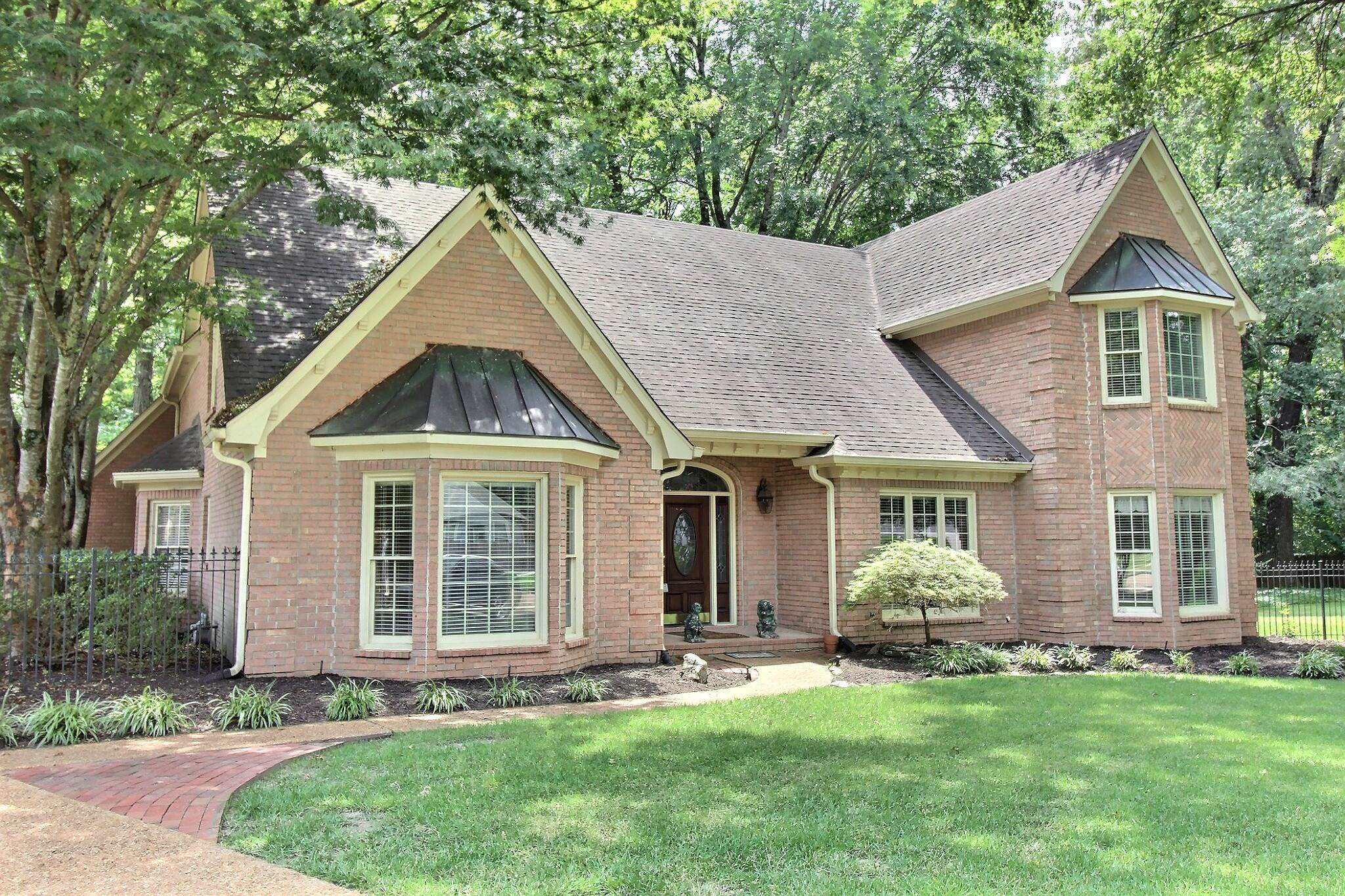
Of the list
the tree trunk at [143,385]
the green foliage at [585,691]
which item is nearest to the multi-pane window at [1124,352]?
the green foliage at [585,691]

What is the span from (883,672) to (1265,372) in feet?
90.2

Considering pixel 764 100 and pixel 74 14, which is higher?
pixel 764 100

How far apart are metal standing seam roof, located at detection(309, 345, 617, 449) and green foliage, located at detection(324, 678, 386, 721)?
290cm

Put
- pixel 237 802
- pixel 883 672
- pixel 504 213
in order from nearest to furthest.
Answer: pixel 237 802 < pixel 504 213 < pixel 883 672

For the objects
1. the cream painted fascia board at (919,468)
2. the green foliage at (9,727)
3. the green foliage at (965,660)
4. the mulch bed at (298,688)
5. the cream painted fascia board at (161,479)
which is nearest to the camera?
the green foliage at (9,727)

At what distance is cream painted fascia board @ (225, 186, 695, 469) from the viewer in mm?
10891

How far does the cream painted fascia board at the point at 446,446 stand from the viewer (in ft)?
35.3

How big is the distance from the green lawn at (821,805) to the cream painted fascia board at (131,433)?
1595 centimetres

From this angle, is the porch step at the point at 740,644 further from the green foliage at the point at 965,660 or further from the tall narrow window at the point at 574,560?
the green foliage at the point at 965,660

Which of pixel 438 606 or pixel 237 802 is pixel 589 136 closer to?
pixel 438 606

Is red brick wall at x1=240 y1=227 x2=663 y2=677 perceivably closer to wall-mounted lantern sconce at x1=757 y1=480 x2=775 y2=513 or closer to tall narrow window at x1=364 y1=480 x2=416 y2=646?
tall narrow window at x1=364 y1=480 x2=416 y2=646

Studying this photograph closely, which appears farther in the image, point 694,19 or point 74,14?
point 694,19

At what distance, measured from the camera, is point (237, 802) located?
20.8 feet

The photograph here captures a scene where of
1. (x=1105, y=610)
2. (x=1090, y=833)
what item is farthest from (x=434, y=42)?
(x=1105, y=610)
